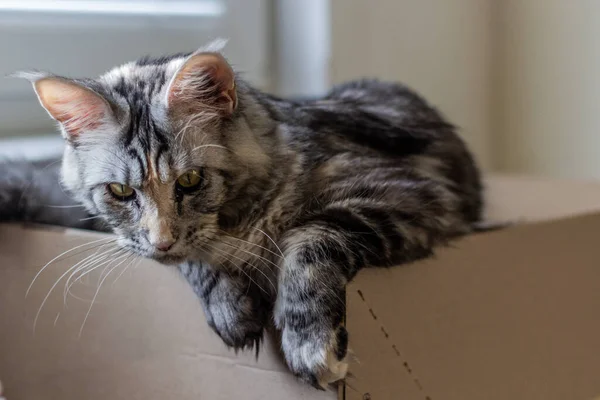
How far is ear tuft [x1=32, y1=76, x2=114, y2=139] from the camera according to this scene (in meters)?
0.94

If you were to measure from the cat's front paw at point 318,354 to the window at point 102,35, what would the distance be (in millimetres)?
1159

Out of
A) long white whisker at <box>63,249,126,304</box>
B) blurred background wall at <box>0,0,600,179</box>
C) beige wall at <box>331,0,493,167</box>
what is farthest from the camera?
beige wall at <box>331,0,493,167</box>

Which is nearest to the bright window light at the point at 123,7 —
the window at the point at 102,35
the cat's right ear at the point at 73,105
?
the window at the point at 102,35

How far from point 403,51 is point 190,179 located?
4.48 feet

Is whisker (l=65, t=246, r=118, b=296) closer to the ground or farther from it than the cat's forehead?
closer to the ground

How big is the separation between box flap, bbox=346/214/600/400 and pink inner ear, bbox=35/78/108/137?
43 centimetres

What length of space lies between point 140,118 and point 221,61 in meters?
0.15

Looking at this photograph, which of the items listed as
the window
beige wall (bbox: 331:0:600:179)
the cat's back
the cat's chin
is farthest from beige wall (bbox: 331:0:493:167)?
the cat's chin

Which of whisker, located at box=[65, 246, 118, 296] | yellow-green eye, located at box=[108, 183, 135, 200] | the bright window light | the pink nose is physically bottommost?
whisker, located at box=[65, 246, 118, 296]

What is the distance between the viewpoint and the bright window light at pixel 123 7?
1.73 m

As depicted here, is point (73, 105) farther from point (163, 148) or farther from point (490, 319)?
point (490, 319)

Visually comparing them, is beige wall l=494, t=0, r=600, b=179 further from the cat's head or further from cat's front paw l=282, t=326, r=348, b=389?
cat's front paw l=282, t=326, r=348, b=389

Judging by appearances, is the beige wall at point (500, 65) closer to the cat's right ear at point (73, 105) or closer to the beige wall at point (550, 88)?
the beige wall at point (550, 88)

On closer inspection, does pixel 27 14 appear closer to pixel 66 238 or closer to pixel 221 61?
pixel 66 238
